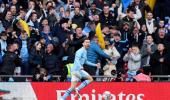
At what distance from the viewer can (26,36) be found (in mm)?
21891

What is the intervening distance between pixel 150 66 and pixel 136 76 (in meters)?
0.68

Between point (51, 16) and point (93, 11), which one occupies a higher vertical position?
point (93, 11)

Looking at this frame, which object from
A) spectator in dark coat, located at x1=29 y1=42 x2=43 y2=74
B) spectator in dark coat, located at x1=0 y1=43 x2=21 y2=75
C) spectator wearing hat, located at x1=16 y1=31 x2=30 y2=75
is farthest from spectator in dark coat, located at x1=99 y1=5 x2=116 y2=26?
spectator in dark coat, located at x1=0 y1=43 x2=21 y2=75

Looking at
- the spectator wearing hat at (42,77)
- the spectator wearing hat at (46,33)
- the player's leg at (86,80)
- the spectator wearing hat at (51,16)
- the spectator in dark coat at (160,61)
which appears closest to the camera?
the player's leg at (86,80)

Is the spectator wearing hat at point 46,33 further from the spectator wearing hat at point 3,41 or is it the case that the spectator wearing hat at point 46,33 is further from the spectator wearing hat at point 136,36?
the spectator wearing hat at point 136,36

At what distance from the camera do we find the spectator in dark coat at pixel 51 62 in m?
21.2

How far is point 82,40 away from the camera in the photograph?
846 inches

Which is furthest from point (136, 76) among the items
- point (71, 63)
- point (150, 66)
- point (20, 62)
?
point (20, 62)

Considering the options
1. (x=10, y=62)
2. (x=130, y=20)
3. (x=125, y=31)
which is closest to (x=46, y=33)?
(x=10, y=62)

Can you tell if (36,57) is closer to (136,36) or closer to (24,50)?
(24,50)

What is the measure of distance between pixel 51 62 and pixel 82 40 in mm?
1202

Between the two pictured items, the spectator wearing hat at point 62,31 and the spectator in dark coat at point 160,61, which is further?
the spectator wearing hat at point 62,31

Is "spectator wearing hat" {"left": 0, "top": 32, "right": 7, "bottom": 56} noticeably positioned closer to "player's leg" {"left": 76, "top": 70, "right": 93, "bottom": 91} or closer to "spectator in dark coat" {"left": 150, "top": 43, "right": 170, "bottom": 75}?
"player's leg" {"left": 76, "top": 70, "right": 93, "bottom": 91}

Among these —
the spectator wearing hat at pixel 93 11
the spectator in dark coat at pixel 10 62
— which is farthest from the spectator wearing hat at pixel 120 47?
the spectator in dark coat at pixel 10 62
